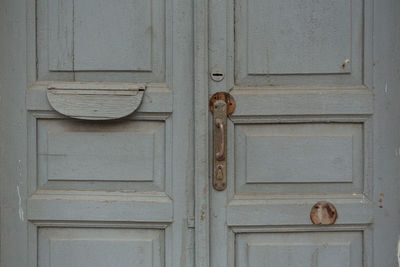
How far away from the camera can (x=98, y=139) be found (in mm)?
1709

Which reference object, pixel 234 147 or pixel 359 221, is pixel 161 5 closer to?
pixel 234 147

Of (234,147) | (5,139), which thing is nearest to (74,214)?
(5,139)

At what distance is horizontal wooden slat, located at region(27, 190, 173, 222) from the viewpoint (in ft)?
5.56

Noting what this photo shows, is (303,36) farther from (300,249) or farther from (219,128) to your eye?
(300,249)

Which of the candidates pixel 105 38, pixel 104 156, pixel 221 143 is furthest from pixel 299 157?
pixel 105 38

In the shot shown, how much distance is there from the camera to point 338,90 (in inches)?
66.8

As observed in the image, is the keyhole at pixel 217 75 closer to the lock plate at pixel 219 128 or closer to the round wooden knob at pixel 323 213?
the lock plate at pixel 219 128

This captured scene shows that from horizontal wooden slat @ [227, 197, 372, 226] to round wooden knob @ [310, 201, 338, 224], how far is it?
0.04 feet

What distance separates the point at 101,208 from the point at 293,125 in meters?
0.71

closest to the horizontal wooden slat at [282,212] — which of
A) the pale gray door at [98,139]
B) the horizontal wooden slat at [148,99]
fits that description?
the pale gray door at [98,139]

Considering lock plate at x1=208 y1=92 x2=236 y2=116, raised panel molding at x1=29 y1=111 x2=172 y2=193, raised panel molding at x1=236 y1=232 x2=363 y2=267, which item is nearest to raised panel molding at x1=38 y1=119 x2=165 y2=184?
raised panel molding at x1=29 y1=111 x2=172 y2=193

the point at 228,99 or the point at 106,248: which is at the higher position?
the point at 228,99

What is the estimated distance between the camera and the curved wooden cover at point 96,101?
167 cm

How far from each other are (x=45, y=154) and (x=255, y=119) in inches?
28.5
